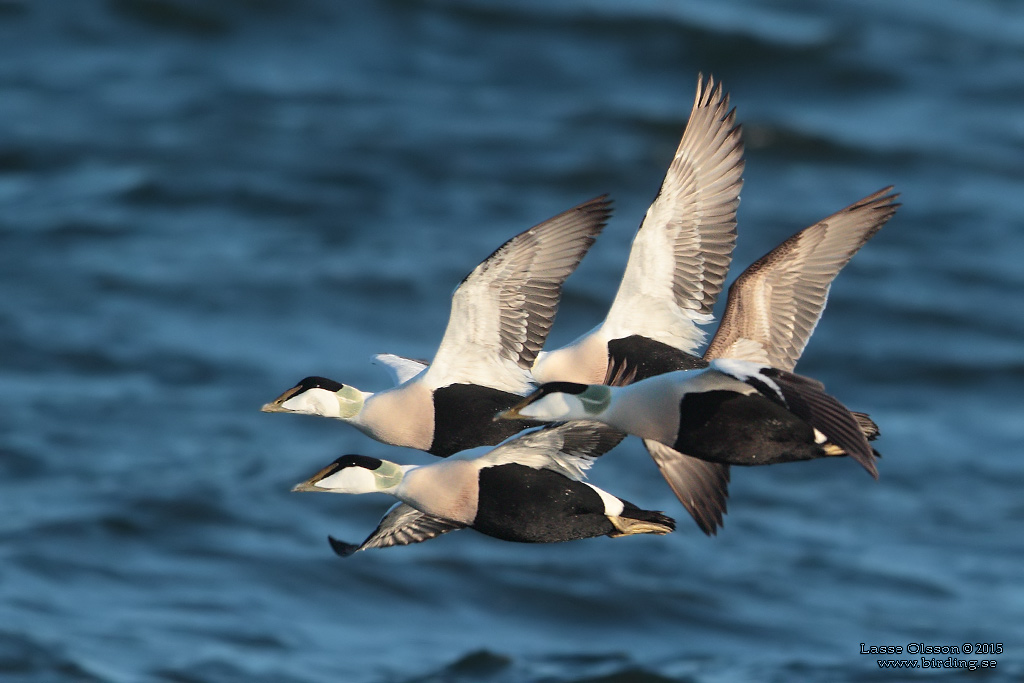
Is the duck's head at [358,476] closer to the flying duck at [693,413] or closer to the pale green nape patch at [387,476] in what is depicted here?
the pale green nape patch at [387,476]

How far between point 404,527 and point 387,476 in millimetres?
882

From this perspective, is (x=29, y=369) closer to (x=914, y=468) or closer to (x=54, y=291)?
(x=54, y=291)

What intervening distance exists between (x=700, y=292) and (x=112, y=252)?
70.4ft

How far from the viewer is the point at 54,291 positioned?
90.3 feet

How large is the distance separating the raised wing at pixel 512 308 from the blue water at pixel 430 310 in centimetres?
1107

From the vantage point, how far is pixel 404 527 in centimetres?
864

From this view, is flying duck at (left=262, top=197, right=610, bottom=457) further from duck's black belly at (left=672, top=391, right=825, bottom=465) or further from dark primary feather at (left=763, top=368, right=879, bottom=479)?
dark primary feather at (left=763, top=368, right=879, bottom=479)

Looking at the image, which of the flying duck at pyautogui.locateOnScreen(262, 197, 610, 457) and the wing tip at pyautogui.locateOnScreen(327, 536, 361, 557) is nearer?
the flying duck at pyautogui.locateOnScreen(262, 197, 610, 457)

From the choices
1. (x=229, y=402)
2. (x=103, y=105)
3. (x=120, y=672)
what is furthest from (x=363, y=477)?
(x=103, y=105)

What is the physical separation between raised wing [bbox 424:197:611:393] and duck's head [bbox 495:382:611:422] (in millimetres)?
622

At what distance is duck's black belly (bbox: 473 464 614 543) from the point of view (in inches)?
303

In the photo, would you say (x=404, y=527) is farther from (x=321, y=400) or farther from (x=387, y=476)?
(x=321, y=400)

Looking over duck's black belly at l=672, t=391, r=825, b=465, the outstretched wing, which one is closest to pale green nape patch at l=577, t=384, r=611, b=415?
duck's black belly at l=672, t=391, r=825, b=465

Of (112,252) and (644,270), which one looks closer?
(644,270)
